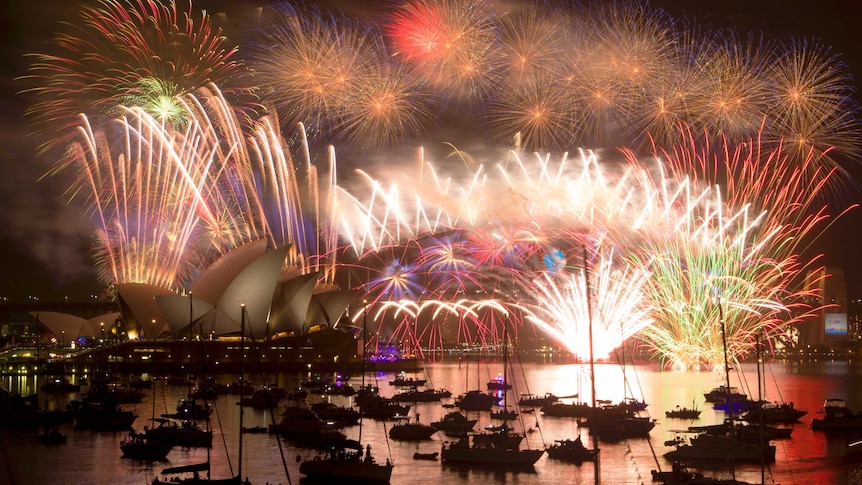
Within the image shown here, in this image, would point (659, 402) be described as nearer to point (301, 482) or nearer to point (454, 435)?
point (454, 435)

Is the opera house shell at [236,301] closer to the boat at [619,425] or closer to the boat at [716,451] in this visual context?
the boat at [619,425]

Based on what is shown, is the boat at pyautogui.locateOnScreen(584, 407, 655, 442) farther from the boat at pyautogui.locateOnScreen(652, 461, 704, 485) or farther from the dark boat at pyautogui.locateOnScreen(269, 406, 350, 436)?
the boat at pyautogui.locateOnScreen(652, 461, 704, 485)

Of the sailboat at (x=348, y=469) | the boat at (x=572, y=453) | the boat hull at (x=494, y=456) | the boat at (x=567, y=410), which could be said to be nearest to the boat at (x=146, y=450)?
the sailboat at (x=348, y=469)

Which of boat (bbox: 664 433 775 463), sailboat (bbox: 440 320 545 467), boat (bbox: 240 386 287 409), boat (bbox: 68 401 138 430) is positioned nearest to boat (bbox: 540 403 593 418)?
boat (bbox: 664 433 775 463)

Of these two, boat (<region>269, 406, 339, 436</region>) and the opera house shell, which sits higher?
the opera house shell

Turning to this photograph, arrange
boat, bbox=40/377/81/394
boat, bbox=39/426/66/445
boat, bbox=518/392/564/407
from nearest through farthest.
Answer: boat, bbox=39/426/66/445 → boat, bbox=518/392/564/407 → boat, bbox=40/377/81/394

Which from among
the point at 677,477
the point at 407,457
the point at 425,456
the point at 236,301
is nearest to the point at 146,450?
the point at 407,457

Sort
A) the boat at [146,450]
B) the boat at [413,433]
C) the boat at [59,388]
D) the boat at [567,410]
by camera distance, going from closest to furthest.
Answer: the boat at [146,450] → the boat at [413,433] → the boat at [567,410] → the boat at [59,388]

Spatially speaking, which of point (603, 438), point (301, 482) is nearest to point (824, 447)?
point (603, 438)
